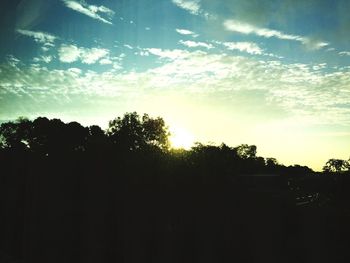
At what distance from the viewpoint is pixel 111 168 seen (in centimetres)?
1942

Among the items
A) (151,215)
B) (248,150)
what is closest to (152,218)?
(151,215)

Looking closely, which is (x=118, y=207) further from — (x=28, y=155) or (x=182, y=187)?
(x=28, y=155)

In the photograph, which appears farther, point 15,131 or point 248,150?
point 248,150

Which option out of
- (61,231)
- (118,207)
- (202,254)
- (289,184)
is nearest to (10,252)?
(61,231)

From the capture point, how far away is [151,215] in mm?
19125

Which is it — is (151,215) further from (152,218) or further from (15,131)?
(15,131)

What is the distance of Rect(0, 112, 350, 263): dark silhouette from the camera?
15.9 meters

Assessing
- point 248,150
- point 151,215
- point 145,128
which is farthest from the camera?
point 248,150

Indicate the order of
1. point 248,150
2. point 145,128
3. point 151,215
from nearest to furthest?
point 151,215 → point 145,128 → point 248,150

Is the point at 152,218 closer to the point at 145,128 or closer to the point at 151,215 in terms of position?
the point at 151,215

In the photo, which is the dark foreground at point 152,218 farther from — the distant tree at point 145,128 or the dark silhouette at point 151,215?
the distant tree at point 145,128

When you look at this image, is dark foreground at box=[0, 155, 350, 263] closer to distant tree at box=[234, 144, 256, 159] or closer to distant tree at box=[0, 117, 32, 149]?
distant tree at box=[0, 117, 32, 149]

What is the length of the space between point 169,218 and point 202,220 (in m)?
2.23

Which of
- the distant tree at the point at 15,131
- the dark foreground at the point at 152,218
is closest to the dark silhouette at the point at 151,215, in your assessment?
the dark foreground at the point at 152,218
